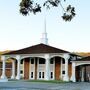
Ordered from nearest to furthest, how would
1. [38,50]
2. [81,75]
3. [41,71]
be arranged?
[38,50] < [41,71] < [81,75]

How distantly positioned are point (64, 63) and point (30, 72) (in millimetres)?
6571

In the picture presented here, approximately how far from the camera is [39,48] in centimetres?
7388

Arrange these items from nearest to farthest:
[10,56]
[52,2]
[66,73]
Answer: [52,2] < [66,73] < [10,56]

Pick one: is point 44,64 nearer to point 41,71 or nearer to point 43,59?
point 43,59

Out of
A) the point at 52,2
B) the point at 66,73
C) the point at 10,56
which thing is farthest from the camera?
the point at 10,56

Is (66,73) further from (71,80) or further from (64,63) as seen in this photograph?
(64,63)

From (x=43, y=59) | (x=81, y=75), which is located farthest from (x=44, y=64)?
(x=81, y=75)

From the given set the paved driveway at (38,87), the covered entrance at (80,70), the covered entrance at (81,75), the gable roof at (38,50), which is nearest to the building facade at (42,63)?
the gable roof at (38,50)

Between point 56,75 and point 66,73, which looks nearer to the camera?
point 66,73

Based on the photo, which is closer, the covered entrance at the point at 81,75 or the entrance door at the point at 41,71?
the covered entrance at the point at 81,75

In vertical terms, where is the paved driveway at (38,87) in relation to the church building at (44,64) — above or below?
below

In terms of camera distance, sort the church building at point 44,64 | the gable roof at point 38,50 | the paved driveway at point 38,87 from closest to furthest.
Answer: the paved driveway at point 38,87, the church building at point 44,64, the gable roof at point 38,50

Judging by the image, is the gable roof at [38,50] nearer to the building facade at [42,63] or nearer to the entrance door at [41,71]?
the building facade at [42,63]

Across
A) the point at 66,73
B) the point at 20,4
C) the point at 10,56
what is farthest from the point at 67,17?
the point at 10,56
